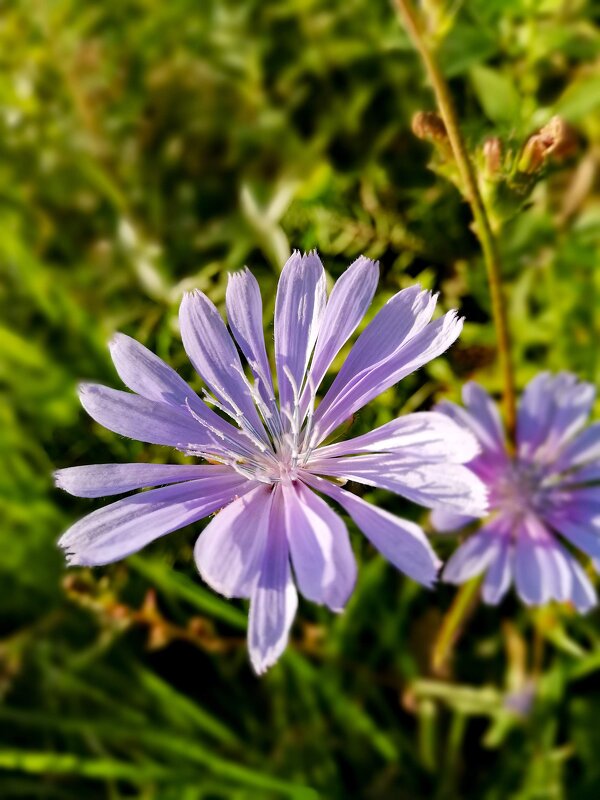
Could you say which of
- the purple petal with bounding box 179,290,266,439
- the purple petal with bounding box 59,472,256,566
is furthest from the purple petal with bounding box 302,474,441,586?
the purple petal with bounding box 179,290,266,439

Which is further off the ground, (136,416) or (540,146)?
(540,146)

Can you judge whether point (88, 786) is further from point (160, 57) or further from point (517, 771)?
point (160, 57)

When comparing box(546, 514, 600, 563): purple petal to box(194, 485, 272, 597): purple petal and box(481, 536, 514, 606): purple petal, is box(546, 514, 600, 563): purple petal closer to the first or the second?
box(481, 536, 514, 606): purple petal

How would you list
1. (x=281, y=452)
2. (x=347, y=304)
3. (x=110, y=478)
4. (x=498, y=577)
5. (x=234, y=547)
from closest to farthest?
(x=234, y=547) → (x=110, y=478) → (x=347, y=304) → (x=281, y=452) → (x=498, y=577)

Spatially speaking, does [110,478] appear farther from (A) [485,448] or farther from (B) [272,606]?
(A) [485,448]

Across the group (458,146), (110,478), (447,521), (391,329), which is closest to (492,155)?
(458,146)

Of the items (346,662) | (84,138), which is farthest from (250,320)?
(84,138)

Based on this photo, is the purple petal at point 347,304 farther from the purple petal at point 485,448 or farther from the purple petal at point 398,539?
the purple petal at point 485,448
